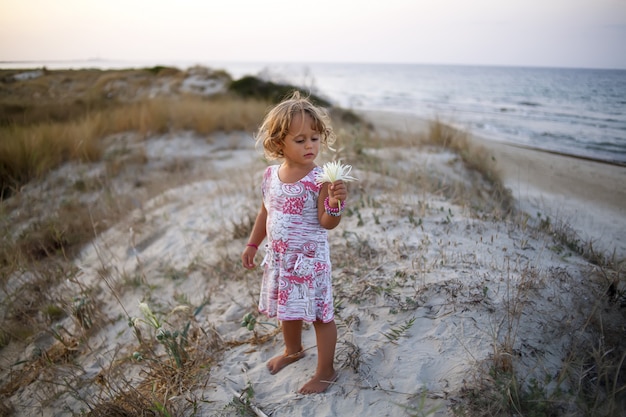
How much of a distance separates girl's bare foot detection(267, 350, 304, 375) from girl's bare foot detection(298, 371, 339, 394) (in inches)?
10.6

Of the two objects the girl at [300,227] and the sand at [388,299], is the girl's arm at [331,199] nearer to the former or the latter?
the girl at [300,227]

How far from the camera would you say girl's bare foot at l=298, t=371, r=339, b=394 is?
6.66 ft

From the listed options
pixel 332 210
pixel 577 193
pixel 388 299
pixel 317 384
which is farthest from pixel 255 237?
pixel 577 193

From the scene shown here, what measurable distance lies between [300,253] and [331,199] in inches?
14.9

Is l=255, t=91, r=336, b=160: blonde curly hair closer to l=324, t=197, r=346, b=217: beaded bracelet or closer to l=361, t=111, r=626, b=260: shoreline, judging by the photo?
l=324, t=197, r=346, b=217: beaded bracelet

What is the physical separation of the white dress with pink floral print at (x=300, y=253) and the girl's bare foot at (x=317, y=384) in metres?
0.32

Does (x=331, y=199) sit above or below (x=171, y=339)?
above

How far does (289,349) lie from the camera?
91.0 inches

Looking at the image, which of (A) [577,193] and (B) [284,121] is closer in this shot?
(B) [284,121]

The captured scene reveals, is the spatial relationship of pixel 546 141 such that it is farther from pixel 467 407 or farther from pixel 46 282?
pixel 46 282

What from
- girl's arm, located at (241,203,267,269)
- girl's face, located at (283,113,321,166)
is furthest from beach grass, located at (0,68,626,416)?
girl's face, located at (283,113,321,166)

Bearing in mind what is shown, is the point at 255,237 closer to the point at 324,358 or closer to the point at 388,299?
the point at 324,358

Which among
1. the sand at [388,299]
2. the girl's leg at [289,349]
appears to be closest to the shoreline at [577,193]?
the sand at [388,299]

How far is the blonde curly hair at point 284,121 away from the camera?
189cm
